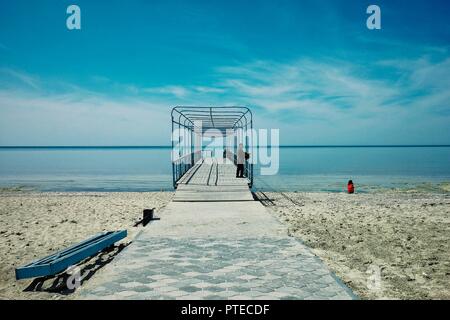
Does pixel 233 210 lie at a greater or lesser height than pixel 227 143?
lesser

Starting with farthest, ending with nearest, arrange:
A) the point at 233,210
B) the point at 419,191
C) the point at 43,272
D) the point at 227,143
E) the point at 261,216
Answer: the point at 227,143 < the point at 419,191 < the point at 233,210 < the point at 261,216 < the point at 43,272

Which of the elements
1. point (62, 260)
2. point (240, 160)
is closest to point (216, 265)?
point (62, 260)

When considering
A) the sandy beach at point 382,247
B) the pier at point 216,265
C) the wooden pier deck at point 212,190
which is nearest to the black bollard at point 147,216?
the pier at point 216,265

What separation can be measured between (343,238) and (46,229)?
8187 mm

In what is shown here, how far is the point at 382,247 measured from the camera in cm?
736

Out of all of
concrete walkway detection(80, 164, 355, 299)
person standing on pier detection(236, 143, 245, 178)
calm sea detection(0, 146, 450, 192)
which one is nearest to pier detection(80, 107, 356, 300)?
concrete walkway detection(80, 164, 355, 299)

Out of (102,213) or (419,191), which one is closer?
(102,213)

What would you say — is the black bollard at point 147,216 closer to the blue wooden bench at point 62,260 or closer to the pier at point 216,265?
the pier at point 216,265

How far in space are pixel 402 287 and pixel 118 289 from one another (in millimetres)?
4194

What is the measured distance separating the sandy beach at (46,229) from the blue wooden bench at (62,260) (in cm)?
28

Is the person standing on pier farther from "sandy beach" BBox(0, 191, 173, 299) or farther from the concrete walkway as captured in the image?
the concrete walkway
